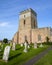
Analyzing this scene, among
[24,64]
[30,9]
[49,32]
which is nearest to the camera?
[24,64]

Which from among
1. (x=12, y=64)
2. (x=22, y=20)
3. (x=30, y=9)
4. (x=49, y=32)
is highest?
(x=30, y=9)

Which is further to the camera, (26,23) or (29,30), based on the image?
(26,23)

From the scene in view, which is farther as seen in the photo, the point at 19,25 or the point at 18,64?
the point at 19,25

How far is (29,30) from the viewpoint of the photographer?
5781 cm

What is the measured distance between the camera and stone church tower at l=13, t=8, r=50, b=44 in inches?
2119

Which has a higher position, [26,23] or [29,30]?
[26,23]

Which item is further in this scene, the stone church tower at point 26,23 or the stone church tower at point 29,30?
the stone church tower at point 26,23

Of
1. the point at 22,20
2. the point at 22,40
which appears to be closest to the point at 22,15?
the point at 22,20

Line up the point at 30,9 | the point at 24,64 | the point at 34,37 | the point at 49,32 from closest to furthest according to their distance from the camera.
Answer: the point at 24,64 → the point at 49,32 → the point at 34,37 → the point at 30,9

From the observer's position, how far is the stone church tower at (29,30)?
5383 centimetres

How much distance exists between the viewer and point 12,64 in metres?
14.3

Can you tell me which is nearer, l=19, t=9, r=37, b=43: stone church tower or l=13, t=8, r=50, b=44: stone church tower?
l=13, t=8, r=50, b=44: stone church tower

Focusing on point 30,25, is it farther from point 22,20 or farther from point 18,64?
point 18,64

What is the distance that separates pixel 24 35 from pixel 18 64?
147ft
